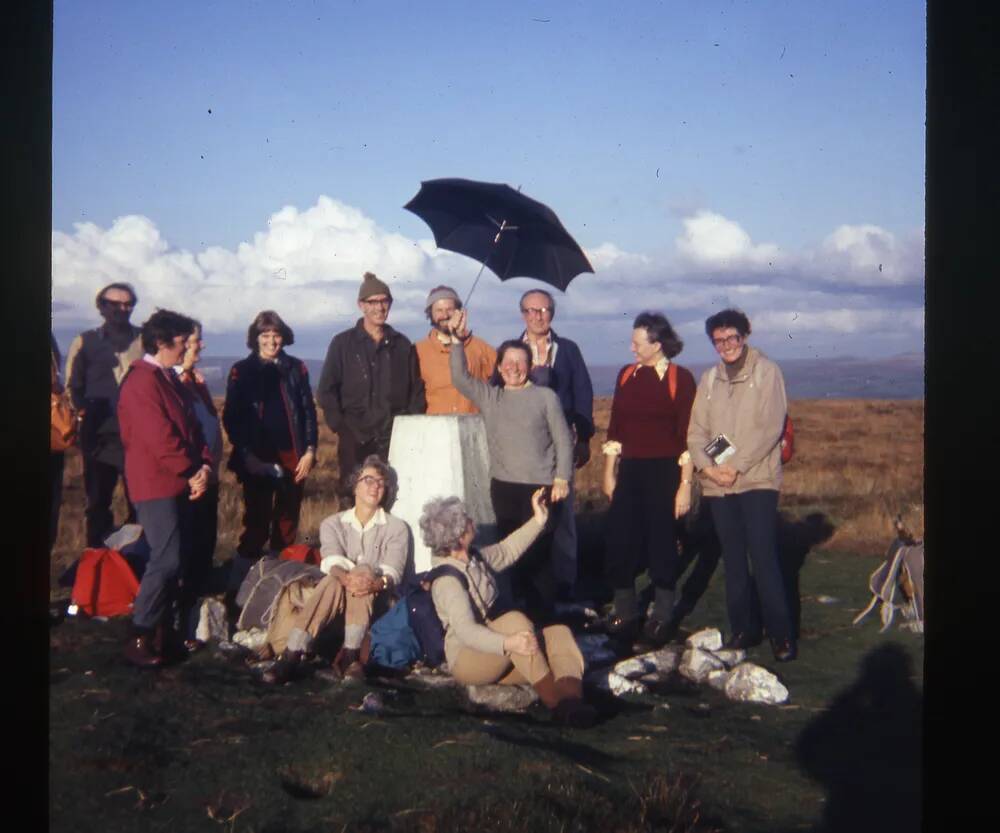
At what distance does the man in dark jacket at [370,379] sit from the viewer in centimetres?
779

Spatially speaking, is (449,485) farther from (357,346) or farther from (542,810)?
(542,810)

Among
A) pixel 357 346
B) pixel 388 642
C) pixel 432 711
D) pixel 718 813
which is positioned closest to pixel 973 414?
pixel 718 813

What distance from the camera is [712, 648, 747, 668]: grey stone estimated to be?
6.93m

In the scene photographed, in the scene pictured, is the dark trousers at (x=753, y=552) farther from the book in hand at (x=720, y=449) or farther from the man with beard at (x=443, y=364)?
the man with beard at (x=443, y=364)

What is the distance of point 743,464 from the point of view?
6926 mm

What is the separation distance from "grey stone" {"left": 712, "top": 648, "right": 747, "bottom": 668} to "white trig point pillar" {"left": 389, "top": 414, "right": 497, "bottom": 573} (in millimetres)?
1678

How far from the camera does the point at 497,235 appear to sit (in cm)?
812

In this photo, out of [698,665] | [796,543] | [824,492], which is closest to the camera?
[698,665]

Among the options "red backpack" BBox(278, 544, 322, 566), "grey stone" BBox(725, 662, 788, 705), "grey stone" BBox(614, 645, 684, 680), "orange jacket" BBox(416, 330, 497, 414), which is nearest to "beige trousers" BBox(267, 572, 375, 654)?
"red backpack" BBox(278, 544, 322, 566)

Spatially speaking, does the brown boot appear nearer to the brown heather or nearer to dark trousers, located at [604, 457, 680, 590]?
dark trousers, located at [604, 457, 680, 590]

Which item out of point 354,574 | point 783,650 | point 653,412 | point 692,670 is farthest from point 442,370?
point 783,650

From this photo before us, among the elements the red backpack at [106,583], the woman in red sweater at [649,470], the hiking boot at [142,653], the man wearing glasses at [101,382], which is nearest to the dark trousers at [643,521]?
the woman in red sweater at [649,470]

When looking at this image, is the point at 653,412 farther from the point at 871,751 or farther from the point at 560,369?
the point at 871,751

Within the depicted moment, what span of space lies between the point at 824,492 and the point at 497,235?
938 cm
